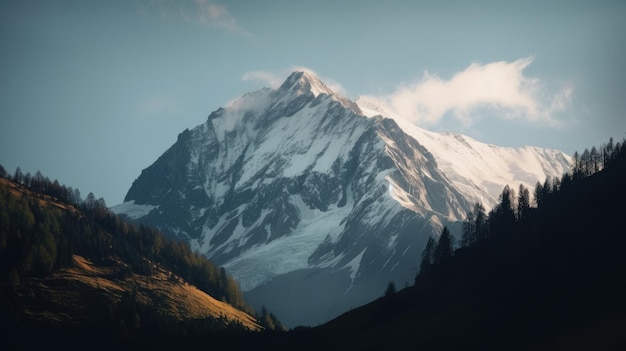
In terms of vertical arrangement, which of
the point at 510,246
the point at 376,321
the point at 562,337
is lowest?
the point at 562,337

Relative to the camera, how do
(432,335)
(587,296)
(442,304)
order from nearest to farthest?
(587,296) → (432,335) → (442,304)

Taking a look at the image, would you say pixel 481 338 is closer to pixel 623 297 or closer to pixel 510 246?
pixel 623 297

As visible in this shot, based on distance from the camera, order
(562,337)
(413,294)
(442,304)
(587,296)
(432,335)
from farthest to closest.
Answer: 1. (413,294)
2. (442,304)
3. (432,335)
4. (587,296)
5. (562,337)

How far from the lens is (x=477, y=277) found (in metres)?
186

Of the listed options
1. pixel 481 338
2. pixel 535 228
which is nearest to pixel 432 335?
pixel 481 338

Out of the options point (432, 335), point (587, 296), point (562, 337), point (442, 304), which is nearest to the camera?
point (562, 337)

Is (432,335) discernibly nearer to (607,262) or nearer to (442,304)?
(442,304)

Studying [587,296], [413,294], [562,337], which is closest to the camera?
[562,337]

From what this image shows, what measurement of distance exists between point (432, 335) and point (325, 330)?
30.9 m

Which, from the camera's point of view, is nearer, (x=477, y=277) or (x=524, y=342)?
(x=524, y=342)

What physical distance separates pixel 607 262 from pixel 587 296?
11.1 m

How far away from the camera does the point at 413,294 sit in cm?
19375

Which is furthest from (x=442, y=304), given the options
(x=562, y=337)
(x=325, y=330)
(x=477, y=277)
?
(x=562, y=337)

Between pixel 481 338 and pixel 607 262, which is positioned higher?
pixel 607 262
